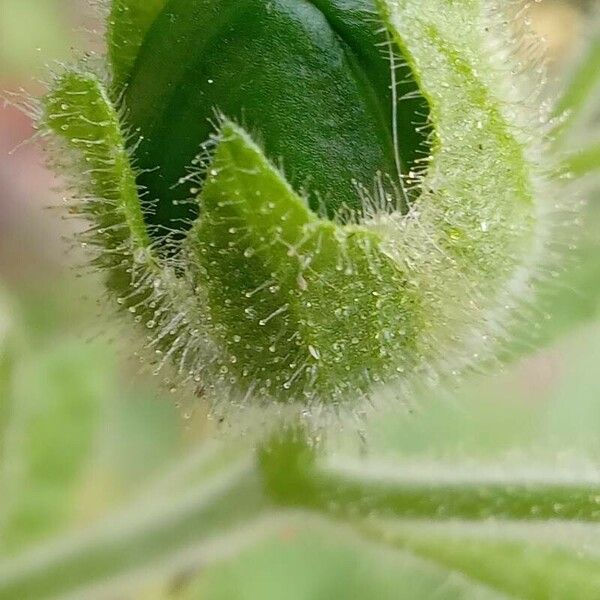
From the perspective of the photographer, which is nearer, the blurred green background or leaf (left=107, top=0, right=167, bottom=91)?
leaf (left=107, top=0, right=167, bottom=91)

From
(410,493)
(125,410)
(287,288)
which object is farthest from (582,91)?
(125,410)

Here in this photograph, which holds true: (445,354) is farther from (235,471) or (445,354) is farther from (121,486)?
(121,486)

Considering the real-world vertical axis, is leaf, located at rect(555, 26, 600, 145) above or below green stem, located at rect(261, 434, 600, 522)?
above

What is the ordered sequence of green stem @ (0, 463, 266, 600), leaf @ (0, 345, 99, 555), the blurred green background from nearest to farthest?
1. green stem @ (0, 463, 266, 600)
2. the blurred green background
3. leaf @ (0, 345, 99, 555)

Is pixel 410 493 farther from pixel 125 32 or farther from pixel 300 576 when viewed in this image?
pixel 300 576

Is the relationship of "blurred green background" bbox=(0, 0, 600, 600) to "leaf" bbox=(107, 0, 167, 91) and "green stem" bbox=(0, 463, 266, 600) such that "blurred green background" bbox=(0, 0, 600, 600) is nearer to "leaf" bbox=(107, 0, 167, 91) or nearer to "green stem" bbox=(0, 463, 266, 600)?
"green stem" bbox=(0, 463, 266, 600)

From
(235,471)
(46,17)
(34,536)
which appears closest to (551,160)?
(235,471)

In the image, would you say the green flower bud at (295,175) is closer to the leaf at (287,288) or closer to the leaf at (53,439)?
the leaf at (287,288)

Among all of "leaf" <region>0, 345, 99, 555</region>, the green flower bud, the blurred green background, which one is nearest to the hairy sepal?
the green flower bud
